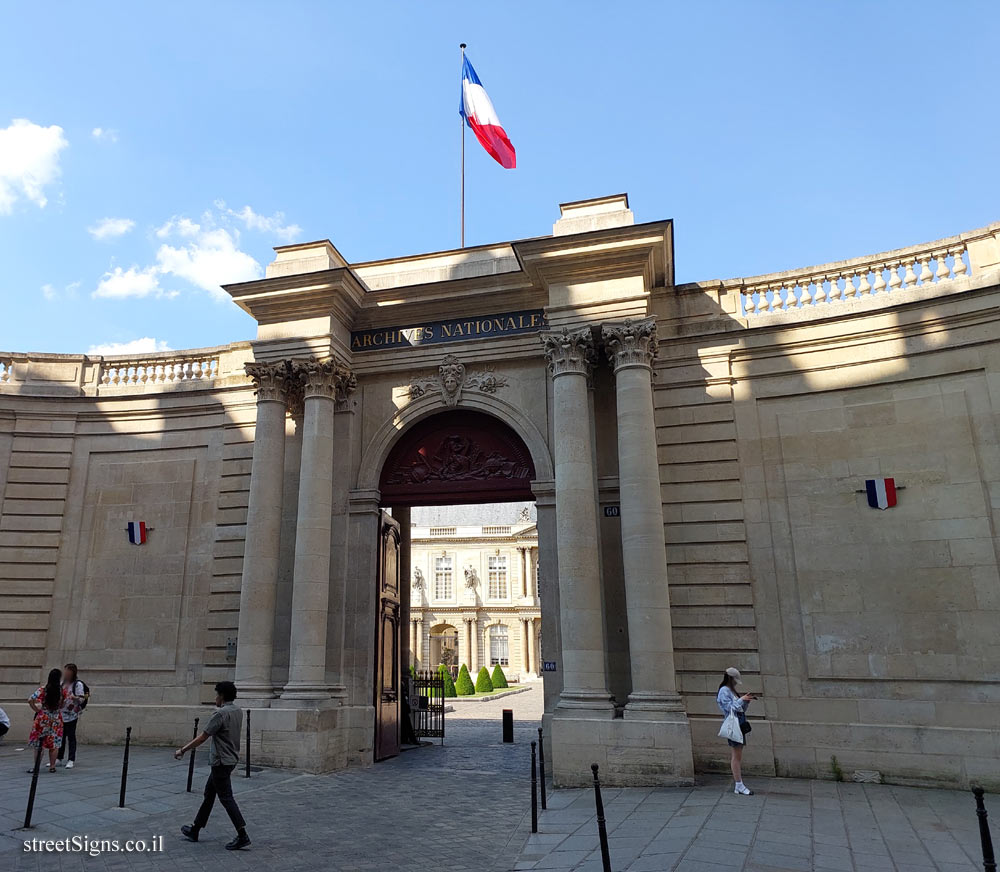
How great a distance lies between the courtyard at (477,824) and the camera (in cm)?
672

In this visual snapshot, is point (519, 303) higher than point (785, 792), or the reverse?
point (519, 303)

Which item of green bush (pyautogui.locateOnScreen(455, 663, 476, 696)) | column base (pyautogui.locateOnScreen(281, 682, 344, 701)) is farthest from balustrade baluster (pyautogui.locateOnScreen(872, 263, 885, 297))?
green bush (pyautogui.locateOnScreen(455, 663, 476, 696))

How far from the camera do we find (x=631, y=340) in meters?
12.0

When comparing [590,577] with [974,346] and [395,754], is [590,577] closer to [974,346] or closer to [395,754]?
[395,754]

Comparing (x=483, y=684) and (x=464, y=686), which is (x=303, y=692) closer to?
(x=464, y=686)

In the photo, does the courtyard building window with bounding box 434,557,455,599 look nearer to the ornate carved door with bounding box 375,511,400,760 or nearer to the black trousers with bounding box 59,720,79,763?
the ornate carved door with bounding box 375,511,400,760

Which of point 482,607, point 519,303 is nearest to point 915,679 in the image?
point 519,303

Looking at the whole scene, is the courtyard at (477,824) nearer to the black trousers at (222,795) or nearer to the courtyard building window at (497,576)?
the black trousers at (222,795)

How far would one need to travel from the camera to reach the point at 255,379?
45.5 feet

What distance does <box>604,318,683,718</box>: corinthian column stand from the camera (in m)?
10.8

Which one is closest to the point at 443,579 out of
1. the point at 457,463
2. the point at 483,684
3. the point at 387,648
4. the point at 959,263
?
the point at 483,684

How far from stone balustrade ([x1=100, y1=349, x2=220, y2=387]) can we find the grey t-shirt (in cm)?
1032

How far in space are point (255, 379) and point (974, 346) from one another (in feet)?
39.5

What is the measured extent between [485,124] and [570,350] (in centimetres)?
630
